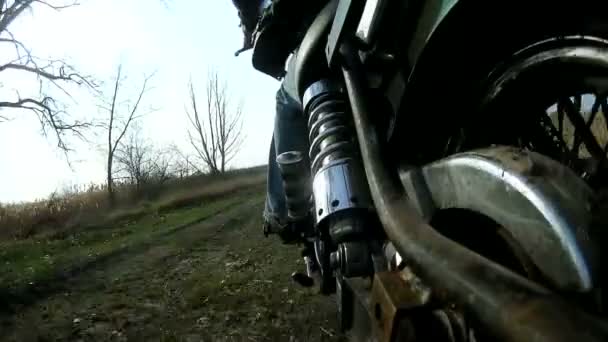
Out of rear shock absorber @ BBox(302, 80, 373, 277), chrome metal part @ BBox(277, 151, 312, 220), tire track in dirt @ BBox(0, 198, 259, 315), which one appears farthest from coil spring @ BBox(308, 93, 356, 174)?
tire track in dirt @ BBox(0, 198, 259, 315)

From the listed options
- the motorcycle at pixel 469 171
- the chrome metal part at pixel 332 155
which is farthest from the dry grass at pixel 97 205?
the motorcycle at pixel 469 171

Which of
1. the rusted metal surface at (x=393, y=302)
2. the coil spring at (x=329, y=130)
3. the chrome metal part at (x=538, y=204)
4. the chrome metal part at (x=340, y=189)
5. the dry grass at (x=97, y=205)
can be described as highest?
the dry grass at (x=97, y=205)

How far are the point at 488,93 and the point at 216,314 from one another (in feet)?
9.08

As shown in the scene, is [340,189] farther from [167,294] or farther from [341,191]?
[167,294]

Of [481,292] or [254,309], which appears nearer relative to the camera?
[481,292]

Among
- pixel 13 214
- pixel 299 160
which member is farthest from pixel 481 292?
pixel 13 214

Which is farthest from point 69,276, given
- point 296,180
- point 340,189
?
point 340,189

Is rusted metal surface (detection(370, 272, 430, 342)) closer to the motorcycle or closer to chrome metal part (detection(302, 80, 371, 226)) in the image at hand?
the motorcycle

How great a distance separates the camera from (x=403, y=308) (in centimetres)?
71

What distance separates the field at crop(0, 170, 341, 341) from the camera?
9.87ft

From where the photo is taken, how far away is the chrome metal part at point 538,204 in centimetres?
62

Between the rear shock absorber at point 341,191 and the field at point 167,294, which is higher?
the rear shock absorber at point 341,191

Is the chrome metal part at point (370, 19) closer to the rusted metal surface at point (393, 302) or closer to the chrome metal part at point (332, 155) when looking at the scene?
the chrome metal part at point (332, 155)

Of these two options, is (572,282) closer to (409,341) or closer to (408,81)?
(409,341)
